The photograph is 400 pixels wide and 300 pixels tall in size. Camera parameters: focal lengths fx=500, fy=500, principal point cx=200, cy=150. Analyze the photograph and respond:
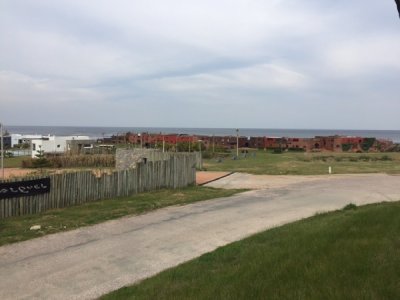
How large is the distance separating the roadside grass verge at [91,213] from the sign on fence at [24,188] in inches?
26.5

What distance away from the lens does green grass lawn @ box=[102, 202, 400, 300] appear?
5.25 m

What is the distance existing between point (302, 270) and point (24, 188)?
10.5 m

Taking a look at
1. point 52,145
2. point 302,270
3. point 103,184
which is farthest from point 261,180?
point 52,145

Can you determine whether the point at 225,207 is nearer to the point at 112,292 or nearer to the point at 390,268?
the point at 112,292

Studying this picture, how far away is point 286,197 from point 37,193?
9.22 meters

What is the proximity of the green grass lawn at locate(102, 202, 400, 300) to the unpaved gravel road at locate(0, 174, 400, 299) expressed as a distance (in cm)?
99

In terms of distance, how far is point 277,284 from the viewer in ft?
18.4

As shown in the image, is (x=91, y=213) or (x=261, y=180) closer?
(x=91, y=213)

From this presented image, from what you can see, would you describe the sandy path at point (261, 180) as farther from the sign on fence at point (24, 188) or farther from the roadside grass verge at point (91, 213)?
the sign on fence at point (24, 188)

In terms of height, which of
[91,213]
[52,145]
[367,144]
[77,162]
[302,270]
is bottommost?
[77,162]

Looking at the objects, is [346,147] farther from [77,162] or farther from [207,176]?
[207,176]

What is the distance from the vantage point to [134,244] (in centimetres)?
1105

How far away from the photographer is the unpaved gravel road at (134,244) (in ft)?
26.8

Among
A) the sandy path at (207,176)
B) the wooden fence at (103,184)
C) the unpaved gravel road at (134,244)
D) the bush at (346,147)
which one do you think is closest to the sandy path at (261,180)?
the sandy path at (207,176)
